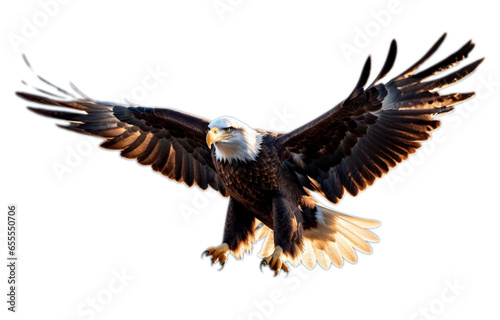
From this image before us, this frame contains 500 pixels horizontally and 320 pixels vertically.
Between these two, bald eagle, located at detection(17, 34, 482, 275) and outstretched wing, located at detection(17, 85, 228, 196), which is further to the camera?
outstretched wing, located at detection(17, 85, 228, 196)

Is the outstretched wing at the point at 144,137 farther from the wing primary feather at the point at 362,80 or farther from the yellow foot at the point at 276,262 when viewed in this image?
the wing primary feather at the point at 362,80

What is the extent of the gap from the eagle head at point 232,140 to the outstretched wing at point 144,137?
105 centimetres

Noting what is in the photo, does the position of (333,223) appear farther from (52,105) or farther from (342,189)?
(52,105)

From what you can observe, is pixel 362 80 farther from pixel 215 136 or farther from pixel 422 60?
pixel 215 136

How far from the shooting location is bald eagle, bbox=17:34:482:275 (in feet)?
24.5

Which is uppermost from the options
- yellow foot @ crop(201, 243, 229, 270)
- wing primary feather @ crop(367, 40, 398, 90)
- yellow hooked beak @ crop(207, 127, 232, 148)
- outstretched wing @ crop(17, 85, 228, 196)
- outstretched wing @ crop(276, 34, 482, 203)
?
wing primary feather @ crop(367, 40, 398, 90)

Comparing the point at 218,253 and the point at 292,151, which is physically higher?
the point at 292,151

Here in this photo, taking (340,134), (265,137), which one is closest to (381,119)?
(340,134)

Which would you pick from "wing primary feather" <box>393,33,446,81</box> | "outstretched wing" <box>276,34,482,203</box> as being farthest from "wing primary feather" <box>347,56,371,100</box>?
"wing primary feather" <box>393,33,446,81</box>

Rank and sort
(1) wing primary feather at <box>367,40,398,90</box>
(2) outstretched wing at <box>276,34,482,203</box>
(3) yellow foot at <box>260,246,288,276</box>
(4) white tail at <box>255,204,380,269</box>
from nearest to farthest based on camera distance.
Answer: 1. (1) wing primary feather at <box>367,40,398,90</box>
2. (2) outstretched wing at <box>276,34,482,203</box>
3. (3) yellow foot at <box>260,246,288,276</box>
4. (4) white tail at <box>255,204,380,269</box>

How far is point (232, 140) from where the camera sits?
7.59m

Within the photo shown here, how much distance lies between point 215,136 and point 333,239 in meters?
1.89

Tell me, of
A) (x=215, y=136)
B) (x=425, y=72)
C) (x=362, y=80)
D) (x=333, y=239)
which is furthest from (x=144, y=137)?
(x=425, y=72)

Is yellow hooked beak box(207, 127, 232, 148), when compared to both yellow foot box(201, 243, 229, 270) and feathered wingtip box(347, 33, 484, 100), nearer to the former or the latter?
yellow foot box(201, 243, 229, 270)
